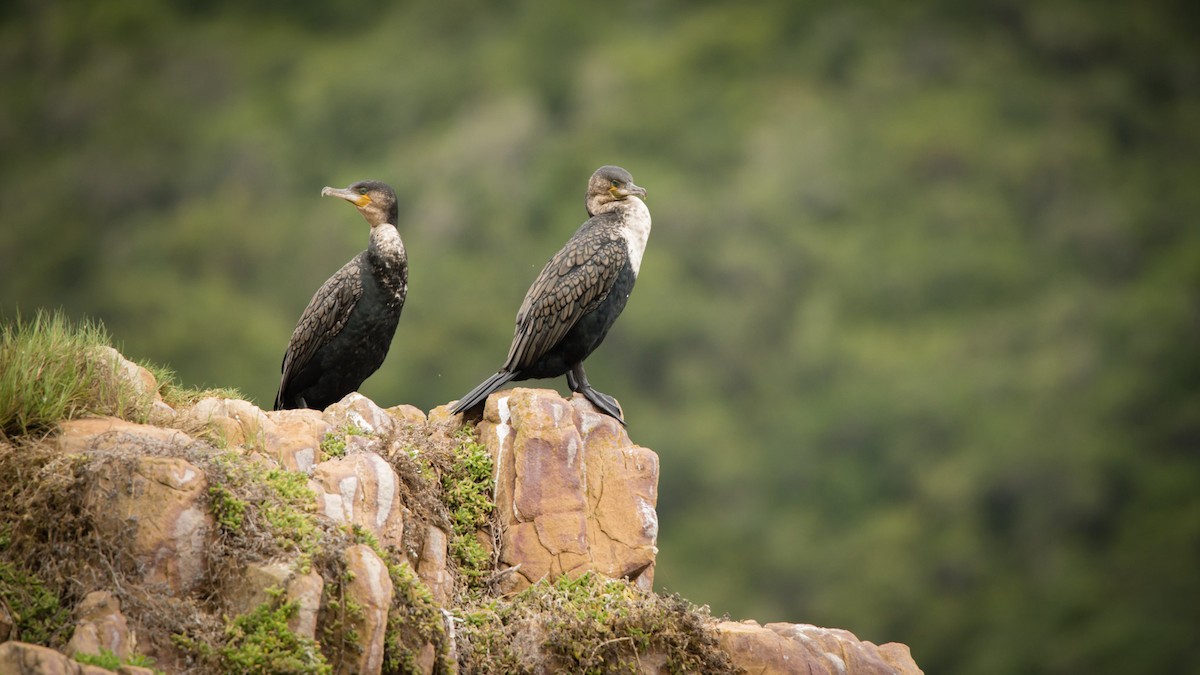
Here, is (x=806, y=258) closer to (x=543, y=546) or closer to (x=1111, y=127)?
(x=1111, y=127)

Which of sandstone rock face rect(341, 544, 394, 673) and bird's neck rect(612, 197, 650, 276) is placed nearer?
sandstone rock face rect(341, 544, 394, 673)

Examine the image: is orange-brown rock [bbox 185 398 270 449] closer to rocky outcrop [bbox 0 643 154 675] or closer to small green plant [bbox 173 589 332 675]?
small green plant [bbox 173 589 332 675]

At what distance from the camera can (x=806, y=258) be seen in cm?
6475

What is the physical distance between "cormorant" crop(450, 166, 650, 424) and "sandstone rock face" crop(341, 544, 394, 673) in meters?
2.41

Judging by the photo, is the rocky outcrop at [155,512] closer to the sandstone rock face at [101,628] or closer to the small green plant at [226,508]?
the small green plant at [226,508]

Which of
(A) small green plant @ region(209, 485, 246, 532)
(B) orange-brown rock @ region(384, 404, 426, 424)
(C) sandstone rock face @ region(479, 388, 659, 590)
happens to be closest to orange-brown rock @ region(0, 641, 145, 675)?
(A) small green plant @ region(209, 485, 246, 532)

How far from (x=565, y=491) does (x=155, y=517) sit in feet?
9.39

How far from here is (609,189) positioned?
38.3ft

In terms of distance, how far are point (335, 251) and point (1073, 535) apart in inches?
1179

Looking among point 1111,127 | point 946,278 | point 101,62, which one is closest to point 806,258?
point 946,278

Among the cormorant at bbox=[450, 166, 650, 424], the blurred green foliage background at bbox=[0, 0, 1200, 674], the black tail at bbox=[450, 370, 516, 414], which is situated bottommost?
the black tail at bbox=[450, 370, 516, 414]

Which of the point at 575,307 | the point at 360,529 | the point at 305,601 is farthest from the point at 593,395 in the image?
the point at 305,601

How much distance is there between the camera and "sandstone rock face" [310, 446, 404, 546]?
342 inches

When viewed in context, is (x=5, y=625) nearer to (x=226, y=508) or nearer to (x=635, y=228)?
(x=226, y=508)
